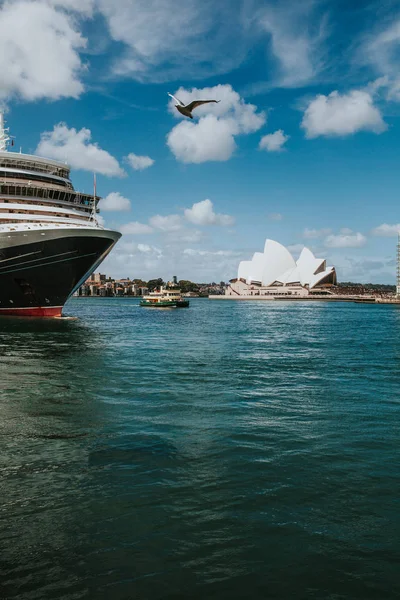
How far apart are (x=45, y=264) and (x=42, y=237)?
96.8 inches

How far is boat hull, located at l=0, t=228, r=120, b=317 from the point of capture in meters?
38.1

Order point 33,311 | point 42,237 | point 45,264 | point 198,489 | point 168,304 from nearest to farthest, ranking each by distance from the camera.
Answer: point 198,489
point 42,237
point 45,264
point 33,311
point 168,304

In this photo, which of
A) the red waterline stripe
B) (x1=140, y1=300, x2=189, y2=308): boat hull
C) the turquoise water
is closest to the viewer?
the turquoise water

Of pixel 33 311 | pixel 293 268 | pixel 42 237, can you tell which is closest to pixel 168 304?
pixel 33 311

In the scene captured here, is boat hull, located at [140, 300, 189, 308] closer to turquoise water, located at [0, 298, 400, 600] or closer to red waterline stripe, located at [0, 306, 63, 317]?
red waterline stripe, located at [0, 306, 63, 317]

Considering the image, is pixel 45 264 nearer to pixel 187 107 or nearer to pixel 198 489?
pixel 187 107

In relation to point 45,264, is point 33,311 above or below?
below

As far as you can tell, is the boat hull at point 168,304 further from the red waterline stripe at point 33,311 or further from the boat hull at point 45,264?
the red waterline stripe at point 33,311

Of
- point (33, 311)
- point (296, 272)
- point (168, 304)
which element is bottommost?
point (168, 304)

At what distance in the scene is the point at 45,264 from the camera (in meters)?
39.4

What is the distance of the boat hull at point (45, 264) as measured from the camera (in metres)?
38.1

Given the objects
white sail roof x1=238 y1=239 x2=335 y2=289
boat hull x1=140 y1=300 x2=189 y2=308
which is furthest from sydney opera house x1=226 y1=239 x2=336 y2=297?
boat hull x1=140 y1=300 x2=189 y2=308

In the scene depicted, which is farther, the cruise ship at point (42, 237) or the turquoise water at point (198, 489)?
the cruise ship at point (42, 237)

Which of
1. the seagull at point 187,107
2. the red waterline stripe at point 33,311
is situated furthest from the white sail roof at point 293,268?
the seagull at point 187,107
